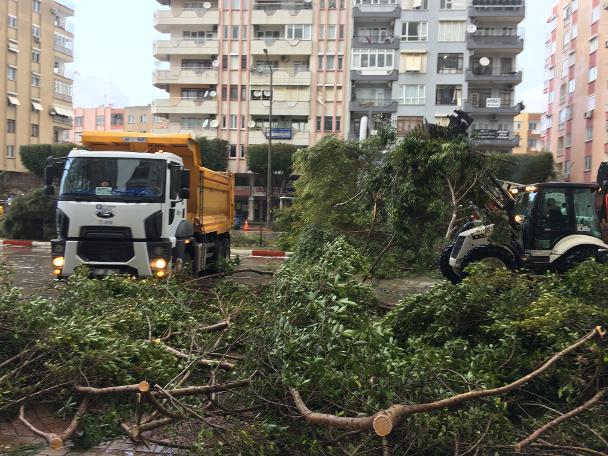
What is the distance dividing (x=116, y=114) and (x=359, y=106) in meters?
53.6

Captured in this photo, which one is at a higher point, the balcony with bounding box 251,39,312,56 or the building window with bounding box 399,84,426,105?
the balcony with bounding box 251,39,312,56

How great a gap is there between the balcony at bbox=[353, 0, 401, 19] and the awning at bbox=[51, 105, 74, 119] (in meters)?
31.5

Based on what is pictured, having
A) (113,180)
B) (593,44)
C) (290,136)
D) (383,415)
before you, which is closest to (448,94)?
(593,44)

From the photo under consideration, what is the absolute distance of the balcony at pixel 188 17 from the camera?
2136 inches

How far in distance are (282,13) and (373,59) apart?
32.4 feet

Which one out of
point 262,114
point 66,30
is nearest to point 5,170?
point 66,30

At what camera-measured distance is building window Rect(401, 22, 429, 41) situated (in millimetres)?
50969

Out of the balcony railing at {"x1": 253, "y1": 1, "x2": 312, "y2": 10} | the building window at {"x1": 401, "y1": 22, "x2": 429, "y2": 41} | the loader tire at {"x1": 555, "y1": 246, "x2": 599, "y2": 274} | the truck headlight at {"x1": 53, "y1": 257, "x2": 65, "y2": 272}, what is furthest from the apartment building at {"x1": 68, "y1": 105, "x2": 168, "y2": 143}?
the loader tire at {"x1": 555, "y1": 246, "x2": 599, "y2": 274}

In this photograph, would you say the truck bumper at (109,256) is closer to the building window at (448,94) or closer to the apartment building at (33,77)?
the building window at (448,94)

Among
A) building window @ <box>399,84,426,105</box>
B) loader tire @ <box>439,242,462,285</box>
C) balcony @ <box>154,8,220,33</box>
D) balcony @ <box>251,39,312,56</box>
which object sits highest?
balcony @ <box>154,8,220,33</box>

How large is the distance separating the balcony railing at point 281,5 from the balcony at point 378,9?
4.98m

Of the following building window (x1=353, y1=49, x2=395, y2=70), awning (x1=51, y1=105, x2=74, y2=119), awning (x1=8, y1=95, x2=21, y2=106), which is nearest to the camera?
building window (x1=353, y1=49, x2=395, y2=70)

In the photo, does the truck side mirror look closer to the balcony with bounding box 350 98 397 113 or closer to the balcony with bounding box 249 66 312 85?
the balcony with bounding box 350 98 397 113

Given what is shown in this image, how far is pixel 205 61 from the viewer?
181 ft
